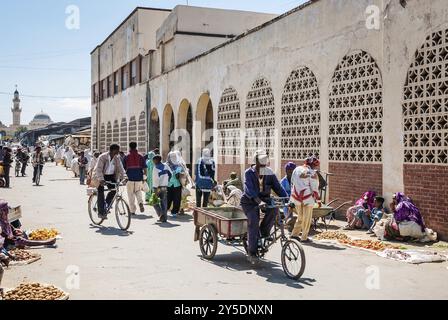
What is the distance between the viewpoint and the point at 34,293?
5371mm

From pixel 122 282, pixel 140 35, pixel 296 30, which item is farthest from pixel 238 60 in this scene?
pixel 140 35

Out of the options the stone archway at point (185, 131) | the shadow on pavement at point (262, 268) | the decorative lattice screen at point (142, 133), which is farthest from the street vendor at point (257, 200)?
the decorative lattice screen at point (142, 133)

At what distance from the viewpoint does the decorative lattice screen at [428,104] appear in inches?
367

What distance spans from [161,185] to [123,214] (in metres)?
1.88

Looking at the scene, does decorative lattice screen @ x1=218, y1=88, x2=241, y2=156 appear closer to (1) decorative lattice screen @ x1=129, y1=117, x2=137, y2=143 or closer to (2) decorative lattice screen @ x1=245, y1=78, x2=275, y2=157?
(2) decorative lattice screen @ x1=245, y1=78, x2=275, y2=157

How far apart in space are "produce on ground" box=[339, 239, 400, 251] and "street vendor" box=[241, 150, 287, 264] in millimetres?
2406

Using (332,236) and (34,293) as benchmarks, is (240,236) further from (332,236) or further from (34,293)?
(34,293)

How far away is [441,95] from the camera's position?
30.6 ft

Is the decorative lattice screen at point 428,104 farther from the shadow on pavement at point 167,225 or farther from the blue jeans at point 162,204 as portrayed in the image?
the blue jeans at point 162,204

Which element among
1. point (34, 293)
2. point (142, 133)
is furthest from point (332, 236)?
point (142, 133)

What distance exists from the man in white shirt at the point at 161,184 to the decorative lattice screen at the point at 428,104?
221 inches

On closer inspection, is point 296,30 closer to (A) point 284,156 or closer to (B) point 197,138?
(A) point 284,156

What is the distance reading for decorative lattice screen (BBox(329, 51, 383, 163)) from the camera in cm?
1116
